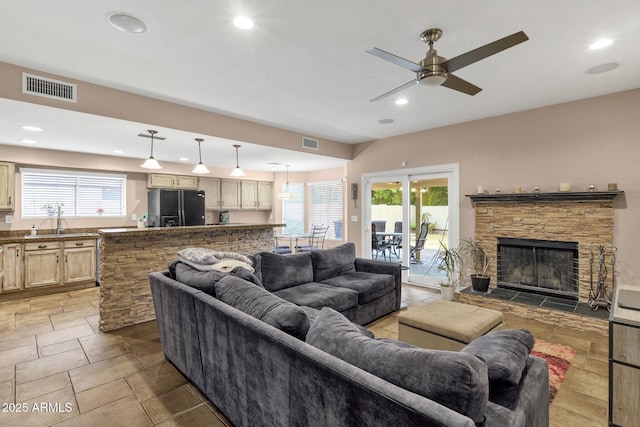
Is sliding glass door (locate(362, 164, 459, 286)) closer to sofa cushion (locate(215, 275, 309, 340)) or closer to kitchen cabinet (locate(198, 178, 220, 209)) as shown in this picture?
kitchen cabinet (locate(198, 178, 220, 209))

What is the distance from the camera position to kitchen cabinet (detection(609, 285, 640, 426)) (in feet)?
5.46

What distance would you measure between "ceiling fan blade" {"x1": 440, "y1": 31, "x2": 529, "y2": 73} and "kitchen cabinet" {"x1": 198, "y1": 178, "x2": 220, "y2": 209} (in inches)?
245

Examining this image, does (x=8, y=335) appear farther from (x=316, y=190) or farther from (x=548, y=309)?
(x=316, y=190)

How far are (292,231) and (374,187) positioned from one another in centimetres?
364

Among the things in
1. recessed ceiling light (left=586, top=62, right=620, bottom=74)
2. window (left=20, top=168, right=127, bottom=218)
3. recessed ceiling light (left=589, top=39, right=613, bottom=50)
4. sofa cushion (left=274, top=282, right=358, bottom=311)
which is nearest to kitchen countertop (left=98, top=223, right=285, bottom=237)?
sofa cushion (left=274, top=282, right=358, bottom=311)

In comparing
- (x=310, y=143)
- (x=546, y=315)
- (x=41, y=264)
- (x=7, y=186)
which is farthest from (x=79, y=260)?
(x=546, y=315)

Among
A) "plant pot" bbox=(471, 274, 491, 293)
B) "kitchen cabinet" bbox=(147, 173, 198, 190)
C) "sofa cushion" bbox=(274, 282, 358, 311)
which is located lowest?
"plant pot" bbox=(471, 274, 491, 293)

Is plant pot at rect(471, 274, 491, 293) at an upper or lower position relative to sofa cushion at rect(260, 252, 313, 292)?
lower

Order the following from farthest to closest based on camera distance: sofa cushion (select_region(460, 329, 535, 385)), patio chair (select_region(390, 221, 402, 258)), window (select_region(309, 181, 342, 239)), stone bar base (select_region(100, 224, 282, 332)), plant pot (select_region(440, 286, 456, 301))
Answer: window (select_region(309, 181, 342, 239)) < patio chair (select_region(390, 221, 402, 258)) < plant pot (select_region(440, 286, 456, 301)) < stone bar base (select_region(100, 224, 282, 332)) < sofa cushion (select_region(460, 329, 535, 385))

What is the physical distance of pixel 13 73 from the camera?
9.32 ft

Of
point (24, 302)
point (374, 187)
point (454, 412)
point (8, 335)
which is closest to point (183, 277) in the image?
point (454, 412)

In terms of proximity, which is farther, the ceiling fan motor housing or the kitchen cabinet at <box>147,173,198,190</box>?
the kitchen cabinet at <box>147,173,198,190</box>

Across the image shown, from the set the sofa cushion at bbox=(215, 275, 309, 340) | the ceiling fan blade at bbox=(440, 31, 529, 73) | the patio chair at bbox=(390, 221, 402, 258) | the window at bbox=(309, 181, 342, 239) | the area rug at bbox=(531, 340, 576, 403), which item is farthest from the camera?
the window at bbox=(309, 181, 342, 239)

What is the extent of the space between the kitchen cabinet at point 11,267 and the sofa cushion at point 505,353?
250 inches
